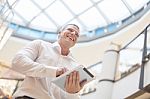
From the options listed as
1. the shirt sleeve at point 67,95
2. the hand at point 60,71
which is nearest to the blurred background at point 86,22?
the shirt sleeve at point 67,95

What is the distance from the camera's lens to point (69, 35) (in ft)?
9.54

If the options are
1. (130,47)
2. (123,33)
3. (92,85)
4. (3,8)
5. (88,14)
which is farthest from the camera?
(88,14)

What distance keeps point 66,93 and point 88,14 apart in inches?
589

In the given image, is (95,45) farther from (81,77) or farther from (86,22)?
(81,77)

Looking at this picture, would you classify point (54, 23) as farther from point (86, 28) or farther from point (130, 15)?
point (130, 15)

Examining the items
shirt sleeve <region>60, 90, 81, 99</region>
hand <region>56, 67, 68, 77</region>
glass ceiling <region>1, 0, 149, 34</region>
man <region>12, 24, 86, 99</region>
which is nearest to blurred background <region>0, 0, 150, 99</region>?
glass ceiling <region>1, 0, 149, 34</region>

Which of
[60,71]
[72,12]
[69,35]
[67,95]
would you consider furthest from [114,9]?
[60,71]

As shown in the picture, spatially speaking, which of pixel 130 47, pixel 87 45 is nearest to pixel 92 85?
pixel 130 47

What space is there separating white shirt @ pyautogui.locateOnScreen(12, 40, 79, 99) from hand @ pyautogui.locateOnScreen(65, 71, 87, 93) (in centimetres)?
10

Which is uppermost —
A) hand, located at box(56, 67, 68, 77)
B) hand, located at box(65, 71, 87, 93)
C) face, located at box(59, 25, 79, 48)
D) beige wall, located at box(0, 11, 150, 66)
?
beige wall, located at box(0, 11, 150, 66)

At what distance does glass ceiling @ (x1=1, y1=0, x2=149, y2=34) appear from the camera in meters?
16.3

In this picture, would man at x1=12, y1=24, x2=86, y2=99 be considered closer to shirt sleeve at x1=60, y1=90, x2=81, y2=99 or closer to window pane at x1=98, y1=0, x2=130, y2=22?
shirt sleeve at x1=60, y1=90, x2=81, y2=99

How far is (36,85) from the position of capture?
2.60 metres

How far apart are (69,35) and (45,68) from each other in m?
0.52
